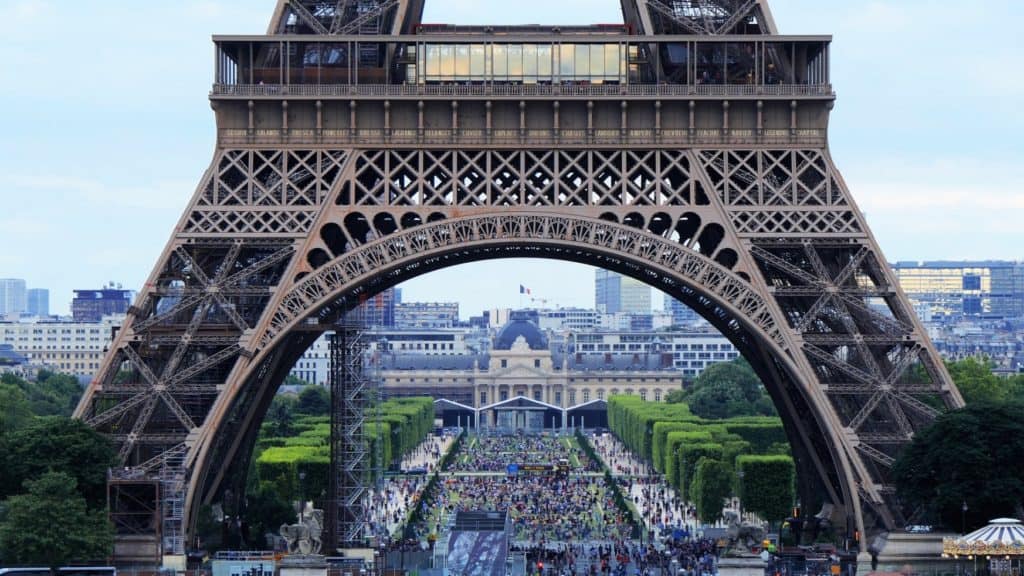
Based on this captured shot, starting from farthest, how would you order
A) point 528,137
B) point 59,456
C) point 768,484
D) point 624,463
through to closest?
point 624,463 → point 768,484 → point 528,137 → point 59,456

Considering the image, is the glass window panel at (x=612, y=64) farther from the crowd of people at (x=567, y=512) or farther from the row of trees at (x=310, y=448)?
the row of trees at (x=310, y=448)

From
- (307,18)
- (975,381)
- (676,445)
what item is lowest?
(676,445)

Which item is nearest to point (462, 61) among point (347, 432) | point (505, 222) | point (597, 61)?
point (597, 61)

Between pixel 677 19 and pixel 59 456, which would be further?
pixel 677 19

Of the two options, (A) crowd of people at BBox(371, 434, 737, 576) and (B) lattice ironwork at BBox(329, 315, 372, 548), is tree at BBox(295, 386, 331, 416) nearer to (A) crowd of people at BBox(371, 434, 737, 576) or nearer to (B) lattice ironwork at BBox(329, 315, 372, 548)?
(A) crowd of people at BBox(371, 434, 737, 576)

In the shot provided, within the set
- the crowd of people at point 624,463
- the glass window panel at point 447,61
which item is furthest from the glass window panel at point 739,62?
the crowd of people at point 624,463

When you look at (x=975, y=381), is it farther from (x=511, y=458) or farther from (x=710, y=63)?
(x=710, y=63)

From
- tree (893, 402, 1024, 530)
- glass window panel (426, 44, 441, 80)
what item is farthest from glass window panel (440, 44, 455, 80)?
tree (893, 402, 1024, 530)
